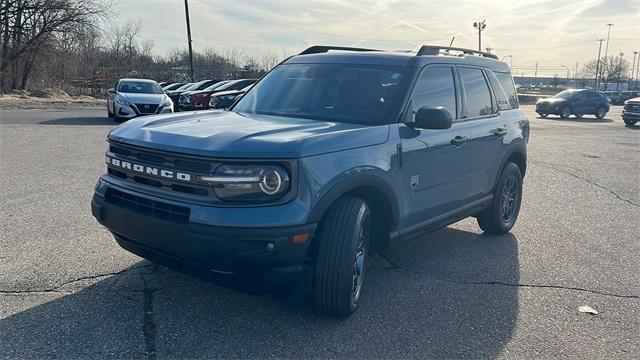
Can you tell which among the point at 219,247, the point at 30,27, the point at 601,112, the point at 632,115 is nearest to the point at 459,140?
the point at 219,247

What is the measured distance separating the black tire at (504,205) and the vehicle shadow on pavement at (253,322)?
132 cm

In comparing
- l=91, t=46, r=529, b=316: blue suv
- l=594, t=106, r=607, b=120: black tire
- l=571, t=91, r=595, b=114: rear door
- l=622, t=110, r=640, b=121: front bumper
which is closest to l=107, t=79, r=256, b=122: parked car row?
l=91, t=46, r=529, b=316: blue suv

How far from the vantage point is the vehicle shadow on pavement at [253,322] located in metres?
3.22

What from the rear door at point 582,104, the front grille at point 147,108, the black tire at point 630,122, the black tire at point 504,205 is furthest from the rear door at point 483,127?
the rear door at point 582,104

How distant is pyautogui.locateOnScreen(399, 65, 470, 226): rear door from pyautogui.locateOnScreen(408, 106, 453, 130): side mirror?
14cm

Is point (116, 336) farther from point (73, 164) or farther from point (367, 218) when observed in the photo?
point (73, 164)

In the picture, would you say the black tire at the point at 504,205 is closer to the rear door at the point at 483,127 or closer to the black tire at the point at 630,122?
the rear door at the point at 483,127

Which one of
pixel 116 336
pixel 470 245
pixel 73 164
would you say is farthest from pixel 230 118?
pixel 73 164

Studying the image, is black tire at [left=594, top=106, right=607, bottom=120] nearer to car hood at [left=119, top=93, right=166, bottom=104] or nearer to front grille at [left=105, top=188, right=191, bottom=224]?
car hood at [left=119, top=93, right=166, bottom=104]

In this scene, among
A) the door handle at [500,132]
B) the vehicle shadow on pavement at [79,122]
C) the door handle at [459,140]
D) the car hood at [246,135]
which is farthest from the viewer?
the vehicle shadow on pavement at [79,122]

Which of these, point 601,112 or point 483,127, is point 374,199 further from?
point 601,112

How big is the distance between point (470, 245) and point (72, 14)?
38718mm

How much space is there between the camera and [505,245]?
5695mm

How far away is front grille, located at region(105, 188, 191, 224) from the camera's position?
10.5 ft
